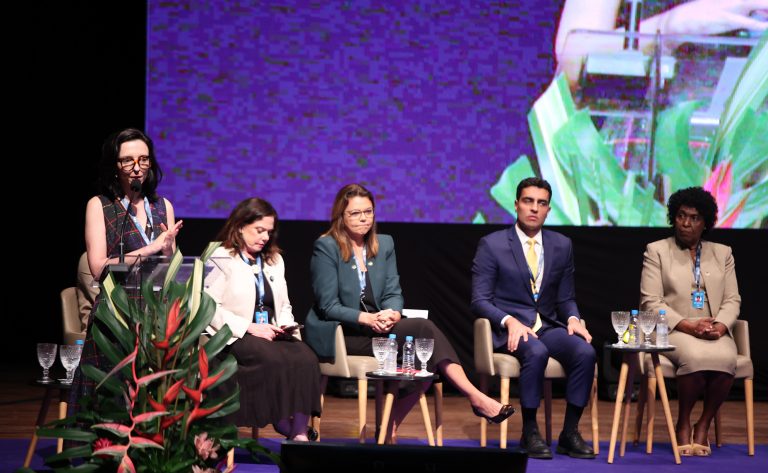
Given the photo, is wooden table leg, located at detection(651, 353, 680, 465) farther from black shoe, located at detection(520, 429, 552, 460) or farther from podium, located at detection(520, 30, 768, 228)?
podium, located at detection(520, 30, 768, 228)

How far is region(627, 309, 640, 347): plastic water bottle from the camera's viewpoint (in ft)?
15.5

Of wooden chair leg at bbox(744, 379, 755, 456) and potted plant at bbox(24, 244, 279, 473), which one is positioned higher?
potted plant at bbox(24, 244, 279, 473)

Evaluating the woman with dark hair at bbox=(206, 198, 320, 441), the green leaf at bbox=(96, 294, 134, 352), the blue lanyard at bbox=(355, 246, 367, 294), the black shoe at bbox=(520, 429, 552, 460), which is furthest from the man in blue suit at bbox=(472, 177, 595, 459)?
the green leaf at bbox=(96, 294, 134, 352)

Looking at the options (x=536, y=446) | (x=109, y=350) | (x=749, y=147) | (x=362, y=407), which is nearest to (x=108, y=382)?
(x=109, y=350)

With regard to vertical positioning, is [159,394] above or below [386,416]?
above

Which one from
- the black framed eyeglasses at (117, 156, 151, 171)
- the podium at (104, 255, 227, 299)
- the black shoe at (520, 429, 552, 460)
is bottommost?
the black shoe at (520, 429, 552, 460)

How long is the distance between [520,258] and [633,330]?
65 centimetres

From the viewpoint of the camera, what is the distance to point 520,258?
16.3 feet

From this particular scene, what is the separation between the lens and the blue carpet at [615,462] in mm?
4160

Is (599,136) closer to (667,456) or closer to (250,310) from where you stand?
(667,456)

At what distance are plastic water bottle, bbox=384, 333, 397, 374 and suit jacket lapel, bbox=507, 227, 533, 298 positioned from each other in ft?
3.23

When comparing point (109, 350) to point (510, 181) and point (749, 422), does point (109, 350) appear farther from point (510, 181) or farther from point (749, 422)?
point (510, 181)

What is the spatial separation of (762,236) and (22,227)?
5204 mm

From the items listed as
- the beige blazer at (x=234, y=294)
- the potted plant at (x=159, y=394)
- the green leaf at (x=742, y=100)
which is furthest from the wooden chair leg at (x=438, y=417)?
the green leaf at (x=742, y=100)
